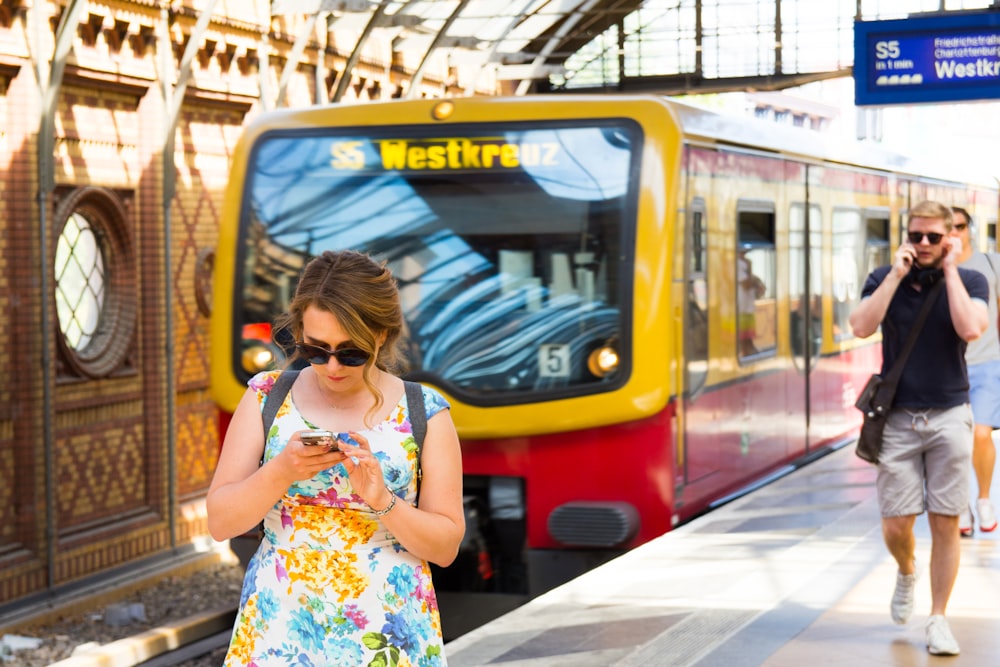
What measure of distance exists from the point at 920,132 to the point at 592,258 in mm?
59406

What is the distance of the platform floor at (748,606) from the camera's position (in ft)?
21.6

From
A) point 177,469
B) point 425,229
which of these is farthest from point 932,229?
point 177,469

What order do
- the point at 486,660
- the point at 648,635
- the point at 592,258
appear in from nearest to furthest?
the point at 486,660, the point at 648,635, the point at 592,258

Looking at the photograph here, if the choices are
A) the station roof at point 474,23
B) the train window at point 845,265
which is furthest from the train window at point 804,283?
the station roof at point 474,23

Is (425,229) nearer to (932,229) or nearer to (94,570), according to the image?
(932,229)

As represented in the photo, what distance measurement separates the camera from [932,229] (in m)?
6.68

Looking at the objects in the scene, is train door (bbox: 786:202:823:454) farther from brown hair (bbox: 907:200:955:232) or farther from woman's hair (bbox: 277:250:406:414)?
woman's hair (bbox: 277:250:406:414)

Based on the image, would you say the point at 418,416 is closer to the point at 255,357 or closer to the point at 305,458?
the point at 305,458

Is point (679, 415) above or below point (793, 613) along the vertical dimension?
above

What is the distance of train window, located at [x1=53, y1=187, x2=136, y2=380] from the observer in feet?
42.3

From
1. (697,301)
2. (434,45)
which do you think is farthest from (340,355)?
(434,45)

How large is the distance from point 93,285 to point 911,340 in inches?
328

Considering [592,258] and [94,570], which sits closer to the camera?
[592,258]

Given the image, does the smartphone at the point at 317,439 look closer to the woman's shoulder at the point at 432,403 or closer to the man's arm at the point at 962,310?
the woman's shoulder at the point at 432,403
